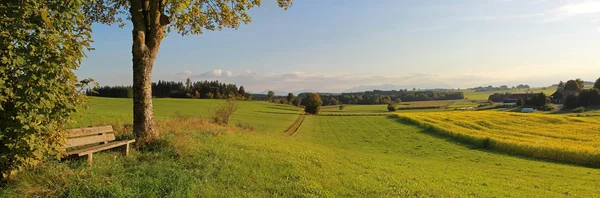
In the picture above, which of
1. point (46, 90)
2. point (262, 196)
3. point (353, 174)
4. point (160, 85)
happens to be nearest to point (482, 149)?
point (353, 174)

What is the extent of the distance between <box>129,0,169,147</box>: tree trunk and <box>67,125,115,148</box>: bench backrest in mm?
772

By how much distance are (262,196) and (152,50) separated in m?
6.31

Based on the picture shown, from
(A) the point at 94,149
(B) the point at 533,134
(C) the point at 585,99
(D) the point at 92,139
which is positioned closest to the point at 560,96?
(C) the point at 585,99

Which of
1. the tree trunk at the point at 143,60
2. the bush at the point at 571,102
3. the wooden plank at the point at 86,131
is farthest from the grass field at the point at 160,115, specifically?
the bush at the point at 571,102

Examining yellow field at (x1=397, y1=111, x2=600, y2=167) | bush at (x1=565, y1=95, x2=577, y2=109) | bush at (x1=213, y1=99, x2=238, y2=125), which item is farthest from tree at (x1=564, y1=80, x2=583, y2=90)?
bush at (x1=213, y1=99, x2=238, y2=125)

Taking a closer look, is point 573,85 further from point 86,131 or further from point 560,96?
point 86,131

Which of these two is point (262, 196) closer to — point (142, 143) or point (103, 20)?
point (142, 143)

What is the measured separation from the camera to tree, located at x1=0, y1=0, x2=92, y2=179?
219 inches

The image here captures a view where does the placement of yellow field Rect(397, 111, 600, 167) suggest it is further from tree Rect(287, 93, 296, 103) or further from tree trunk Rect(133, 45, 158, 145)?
tree Rect(287, 93, 296, 103)

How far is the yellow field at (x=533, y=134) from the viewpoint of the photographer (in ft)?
82.2

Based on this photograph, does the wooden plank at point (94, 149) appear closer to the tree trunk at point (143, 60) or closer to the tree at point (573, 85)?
the tree trunk at point (143, 60)

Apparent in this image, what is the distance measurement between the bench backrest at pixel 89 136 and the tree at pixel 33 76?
197 centimetres

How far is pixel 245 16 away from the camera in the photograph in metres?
14.2

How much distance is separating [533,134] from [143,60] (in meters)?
39.7
